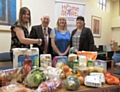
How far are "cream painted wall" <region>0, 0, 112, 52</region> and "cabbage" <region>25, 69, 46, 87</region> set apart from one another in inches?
82.1

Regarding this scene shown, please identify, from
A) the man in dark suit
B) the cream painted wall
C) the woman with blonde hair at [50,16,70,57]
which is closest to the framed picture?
the cream painted wall

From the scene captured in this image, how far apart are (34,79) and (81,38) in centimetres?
125

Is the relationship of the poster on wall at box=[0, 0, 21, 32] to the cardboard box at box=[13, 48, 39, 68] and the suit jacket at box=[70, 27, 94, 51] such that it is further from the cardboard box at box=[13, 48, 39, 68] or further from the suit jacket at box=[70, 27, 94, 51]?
the cardboard box at box=[13, 48, 39, 68]

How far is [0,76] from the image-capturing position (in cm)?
86

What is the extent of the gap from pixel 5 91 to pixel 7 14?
2.21m

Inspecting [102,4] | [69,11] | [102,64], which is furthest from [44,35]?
[102,4]

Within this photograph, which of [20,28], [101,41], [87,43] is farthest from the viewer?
[101,41]

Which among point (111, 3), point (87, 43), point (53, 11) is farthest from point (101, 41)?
point (87, 43)

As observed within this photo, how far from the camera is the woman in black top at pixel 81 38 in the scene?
6.40ft

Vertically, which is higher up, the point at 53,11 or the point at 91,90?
the point at 53,11

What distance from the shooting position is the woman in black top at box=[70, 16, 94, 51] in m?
1.95

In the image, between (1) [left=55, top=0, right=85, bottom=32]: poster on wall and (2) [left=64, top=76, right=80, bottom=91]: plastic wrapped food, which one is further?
(1) [left=55, top=0, right=85, bottom=32]: poster on wall

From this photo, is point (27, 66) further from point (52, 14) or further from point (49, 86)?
point (52, 14)

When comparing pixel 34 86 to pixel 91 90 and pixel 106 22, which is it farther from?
pixel 106 22
